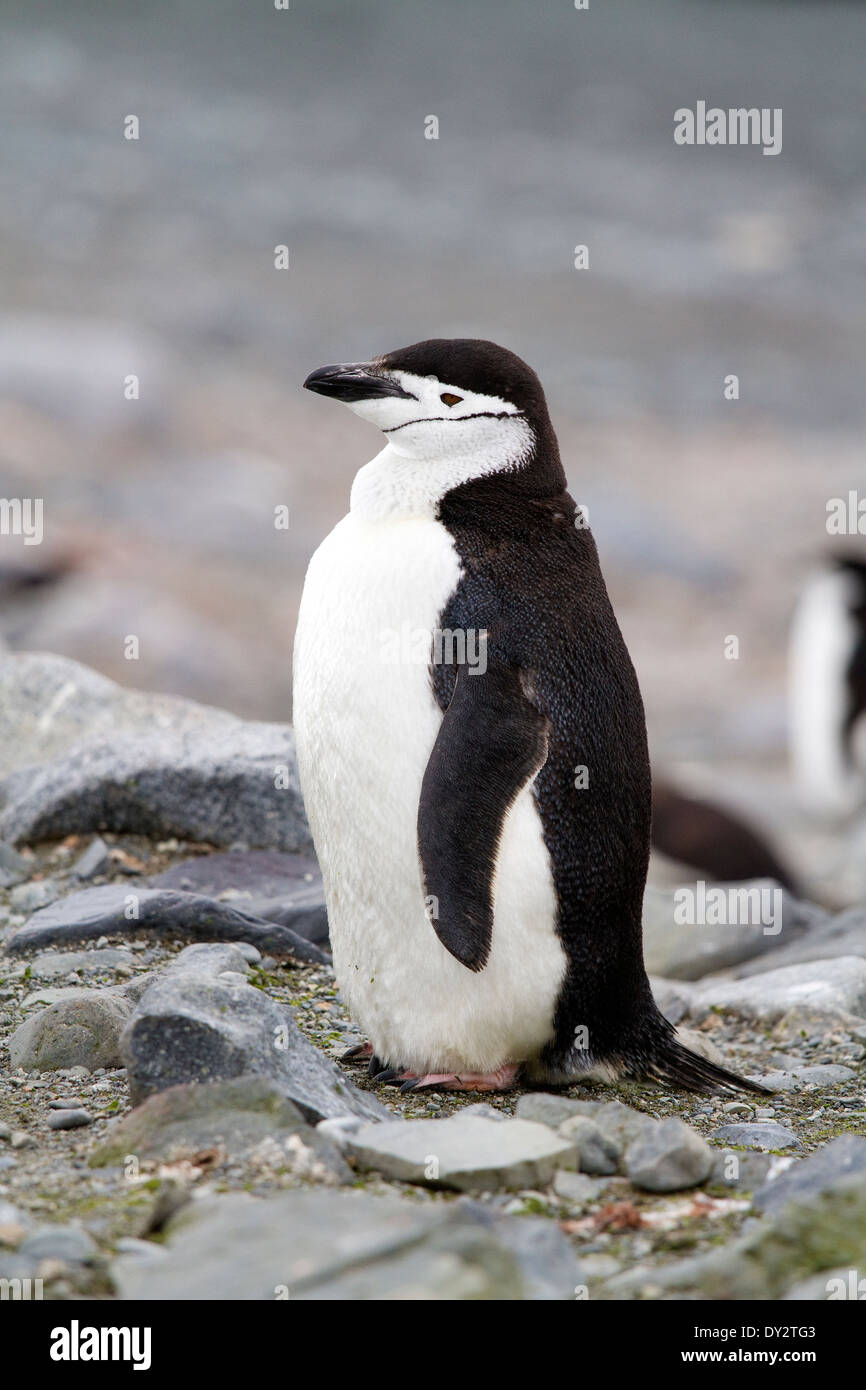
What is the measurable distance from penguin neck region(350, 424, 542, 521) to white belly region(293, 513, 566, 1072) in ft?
0.14

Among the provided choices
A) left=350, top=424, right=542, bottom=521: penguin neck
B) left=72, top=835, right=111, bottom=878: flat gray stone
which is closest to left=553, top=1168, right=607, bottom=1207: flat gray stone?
left=350, top=424, right=542, bottom=521: penguin neck

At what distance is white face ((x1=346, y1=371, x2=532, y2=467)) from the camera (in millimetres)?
3947

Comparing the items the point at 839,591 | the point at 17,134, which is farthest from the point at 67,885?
the point at 17,134

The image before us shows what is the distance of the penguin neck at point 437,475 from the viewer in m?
3.99

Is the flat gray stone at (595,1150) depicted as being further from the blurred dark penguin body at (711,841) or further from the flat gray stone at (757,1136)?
the blurred dark penguin body at (711,841)

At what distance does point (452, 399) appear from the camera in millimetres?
3947

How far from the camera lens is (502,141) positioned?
121ft

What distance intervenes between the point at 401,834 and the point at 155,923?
1276 millimetres

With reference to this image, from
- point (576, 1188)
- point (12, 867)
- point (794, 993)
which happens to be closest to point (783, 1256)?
point (576, 1188)

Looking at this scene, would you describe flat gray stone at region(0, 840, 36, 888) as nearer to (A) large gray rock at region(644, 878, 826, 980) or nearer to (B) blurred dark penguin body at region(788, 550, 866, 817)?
(A) large gray rock at region(644, 878, 826, 980)

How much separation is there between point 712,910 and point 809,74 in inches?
1503

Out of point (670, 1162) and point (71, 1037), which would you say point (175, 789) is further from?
point (670, 1162)
